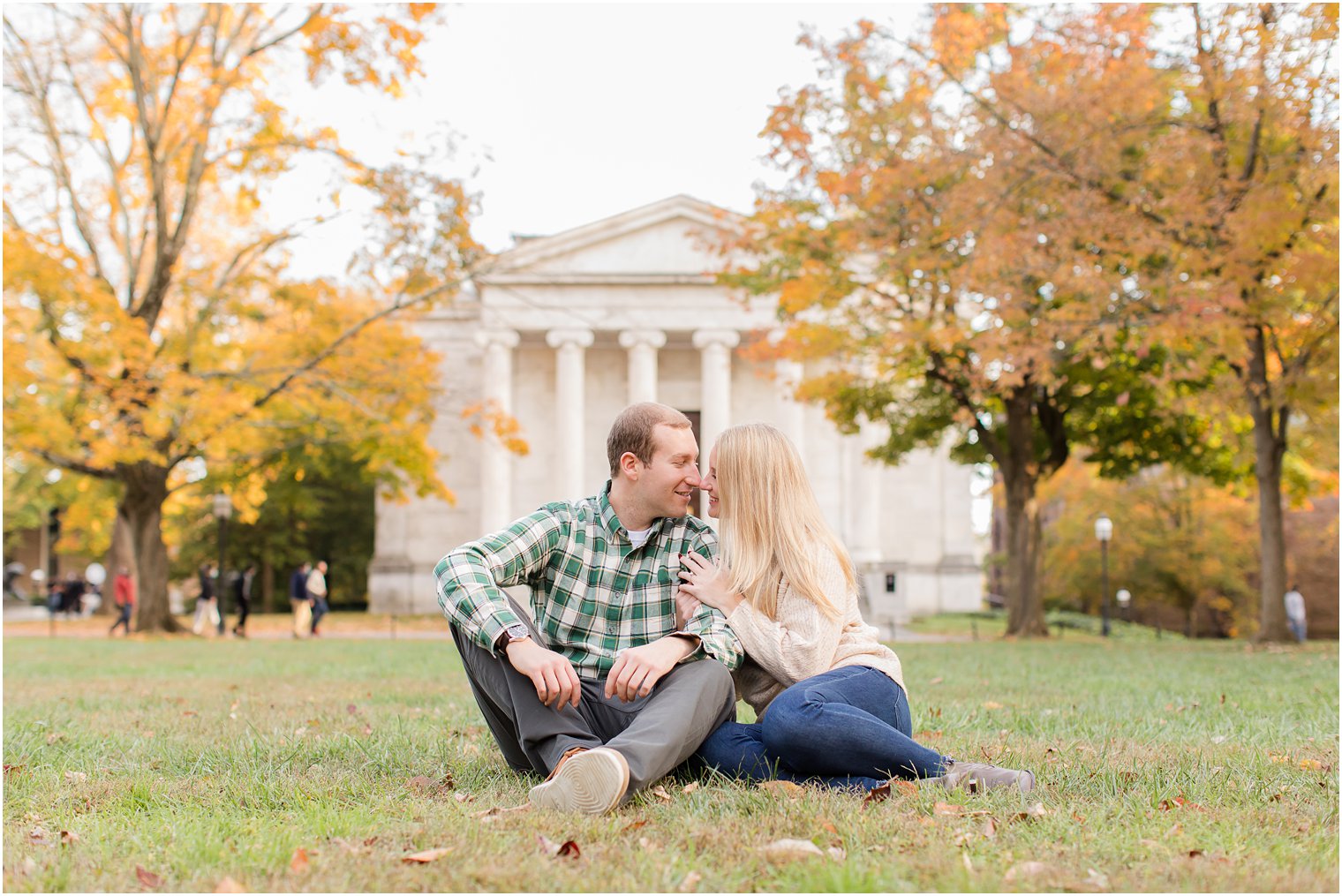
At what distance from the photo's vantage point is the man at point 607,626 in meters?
4.30

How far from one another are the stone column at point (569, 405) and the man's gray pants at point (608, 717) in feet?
129

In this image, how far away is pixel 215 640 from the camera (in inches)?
930

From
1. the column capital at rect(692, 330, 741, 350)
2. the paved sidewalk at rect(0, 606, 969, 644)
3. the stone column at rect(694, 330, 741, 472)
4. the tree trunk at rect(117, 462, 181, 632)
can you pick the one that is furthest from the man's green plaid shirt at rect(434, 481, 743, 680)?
the column capital at rect(692, 330, 741, 350)

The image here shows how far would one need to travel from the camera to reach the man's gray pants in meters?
4.14

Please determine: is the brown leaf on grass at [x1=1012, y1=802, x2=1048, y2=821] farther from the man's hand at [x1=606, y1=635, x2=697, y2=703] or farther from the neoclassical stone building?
the neoclassical stone building

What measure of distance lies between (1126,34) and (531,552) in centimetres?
1353

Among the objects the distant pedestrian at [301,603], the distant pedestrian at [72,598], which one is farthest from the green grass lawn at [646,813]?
the distant pedestrian at [72,598]

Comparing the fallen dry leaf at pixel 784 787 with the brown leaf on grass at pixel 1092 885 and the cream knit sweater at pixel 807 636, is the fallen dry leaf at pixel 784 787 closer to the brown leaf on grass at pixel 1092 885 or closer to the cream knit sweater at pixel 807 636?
the cream knit sweater at pixel 807 636

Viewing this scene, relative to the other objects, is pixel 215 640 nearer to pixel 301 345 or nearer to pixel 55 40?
pixel 301 345

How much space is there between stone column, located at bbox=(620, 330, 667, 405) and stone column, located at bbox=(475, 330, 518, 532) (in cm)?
429

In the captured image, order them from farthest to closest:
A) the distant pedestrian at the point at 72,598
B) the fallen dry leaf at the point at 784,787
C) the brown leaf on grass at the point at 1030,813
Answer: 1. the distant pedestrian at the point at 72,598
2. the fallen dry leaf at the point at 784,787
3. the brown leaf on grass at the point at 1030,813

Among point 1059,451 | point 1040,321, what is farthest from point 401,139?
point 1059,451

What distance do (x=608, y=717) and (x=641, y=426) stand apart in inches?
43.9

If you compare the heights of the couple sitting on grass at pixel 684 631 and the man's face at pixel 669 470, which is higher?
the man's face at pixel 669 470
